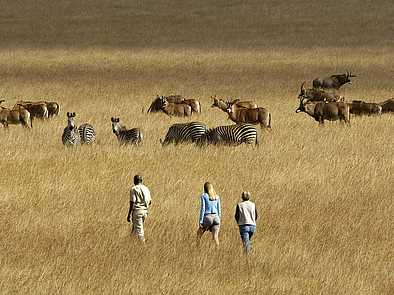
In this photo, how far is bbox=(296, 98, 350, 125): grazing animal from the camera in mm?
29047

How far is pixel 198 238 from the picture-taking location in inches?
576

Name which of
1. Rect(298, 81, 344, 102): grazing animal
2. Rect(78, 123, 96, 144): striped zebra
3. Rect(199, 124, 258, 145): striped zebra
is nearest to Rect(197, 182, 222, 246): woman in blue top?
Rect(199, 124, 258, 145): striped zebra

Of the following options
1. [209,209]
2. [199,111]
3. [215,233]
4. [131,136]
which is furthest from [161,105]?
[209,209]

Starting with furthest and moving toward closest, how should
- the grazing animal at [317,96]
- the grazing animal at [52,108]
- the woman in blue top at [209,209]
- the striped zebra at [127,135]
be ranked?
the grazing animal at [317,96], the grazing animal at [52,108], the striped zebra at [127,135], the woman in blue top at [209,209]

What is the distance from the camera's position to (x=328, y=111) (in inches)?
1152

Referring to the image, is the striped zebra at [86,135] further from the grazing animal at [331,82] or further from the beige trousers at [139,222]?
the grazing animal at [331,82]

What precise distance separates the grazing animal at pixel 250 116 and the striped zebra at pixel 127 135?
432 cm

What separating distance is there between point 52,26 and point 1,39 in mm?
9603

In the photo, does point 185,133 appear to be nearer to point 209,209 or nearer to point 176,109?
point 176,109

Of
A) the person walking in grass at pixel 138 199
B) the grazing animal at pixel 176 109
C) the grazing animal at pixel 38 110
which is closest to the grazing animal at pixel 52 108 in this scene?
the grazing animal at pixel 38 110

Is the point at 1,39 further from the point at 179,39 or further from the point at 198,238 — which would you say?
the point at 198,238

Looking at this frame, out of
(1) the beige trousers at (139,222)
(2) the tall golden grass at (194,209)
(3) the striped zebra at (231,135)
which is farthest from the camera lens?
(3) the striped zebra at (231,135)

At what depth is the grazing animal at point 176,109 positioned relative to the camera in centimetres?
3173

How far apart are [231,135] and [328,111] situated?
6.20 metres
